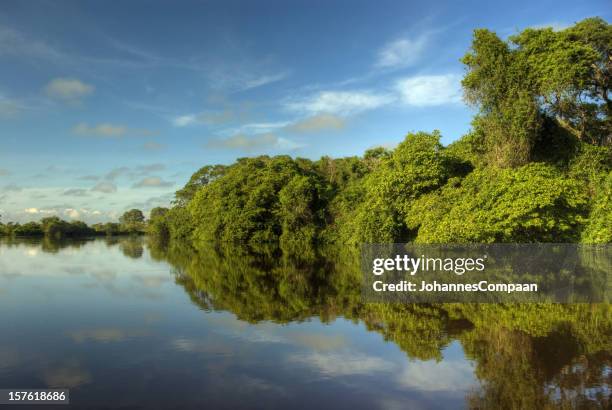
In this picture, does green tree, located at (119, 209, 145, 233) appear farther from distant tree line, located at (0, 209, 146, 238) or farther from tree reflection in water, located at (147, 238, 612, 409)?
tree reflection in water, located at (147, 238, 612, 409)

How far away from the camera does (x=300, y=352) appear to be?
10.2 m

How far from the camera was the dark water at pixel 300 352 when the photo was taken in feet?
24.9

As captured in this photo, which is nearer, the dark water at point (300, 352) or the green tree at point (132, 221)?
the dark water at point (300, 352)

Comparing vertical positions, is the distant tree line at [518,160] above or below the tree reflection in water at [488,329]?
above

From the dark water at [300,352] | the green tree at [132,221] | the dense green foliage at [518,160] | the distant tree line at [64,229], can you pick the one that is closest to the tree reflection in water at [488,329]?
the dark water at [300,352]

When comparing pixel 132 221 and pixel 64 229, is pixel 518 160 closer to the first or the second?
pixel 64 229

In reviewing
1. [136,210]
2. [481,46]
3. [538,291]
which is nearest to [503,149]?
[481,46]

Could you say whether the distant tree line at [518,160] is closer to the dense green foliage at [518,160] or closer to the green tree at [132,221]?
the dense green foliage at [518,160]

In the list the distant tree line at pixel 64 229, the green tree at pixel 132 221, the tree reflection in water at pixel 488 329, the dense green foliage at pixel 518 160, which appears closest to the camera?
the tree reflection in water at pixel 488 329

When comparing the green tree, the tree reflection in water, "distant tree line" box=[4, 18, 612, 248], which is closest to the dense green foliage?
"distant tree line" box=[4, 18, 612, 248]

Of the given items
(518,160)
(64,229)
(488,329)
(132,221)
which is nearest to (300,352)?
(488,329)

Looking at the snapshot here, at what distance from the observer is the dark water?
7.58m

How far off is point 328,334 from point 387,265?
52.1 ft

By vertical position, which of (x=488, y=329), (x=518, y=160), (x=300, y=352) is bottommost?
(x=300, y=352)
